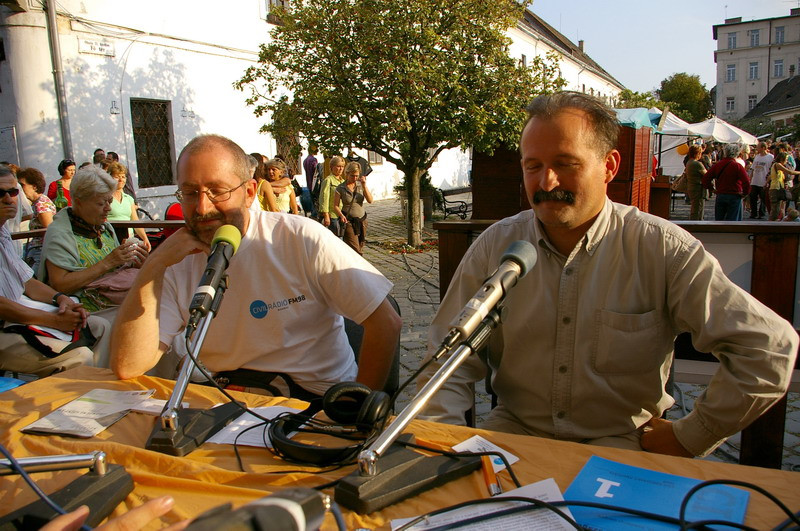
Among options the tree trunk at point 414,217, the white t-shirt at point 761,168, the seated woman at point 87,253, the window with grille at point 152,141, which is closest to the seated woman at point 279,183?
the tree trunk at point 414,217

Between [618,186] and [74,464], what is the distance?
189 inches

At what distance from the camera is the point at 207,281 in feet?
5.18

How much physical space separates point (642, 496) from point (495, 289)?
0.61 metres

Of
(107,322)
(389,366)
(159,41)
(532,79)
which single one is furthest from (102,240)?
(159,41)

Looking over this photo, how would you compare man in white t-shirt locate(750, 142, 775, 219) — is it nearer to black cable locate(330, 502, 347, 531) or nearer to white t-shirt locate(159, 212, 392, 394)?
white t-shirt locate(159, 212, 392, 394)

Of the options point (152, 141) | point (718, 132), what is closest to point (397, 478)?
point (152, 141)

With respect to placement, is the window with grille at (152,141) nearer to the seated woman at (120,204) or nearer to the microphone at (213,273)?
the seated woman at (120,204)

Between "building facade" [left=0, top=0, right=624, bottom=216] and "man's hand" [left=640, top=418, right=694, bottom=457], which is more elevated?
"building facade" [left=0, top=0, right=624, bottom=216]

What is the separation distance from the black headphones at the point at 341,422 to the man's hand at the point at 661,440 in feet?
3.25

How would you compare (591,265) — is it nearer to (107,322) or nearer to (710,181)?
(107,322)

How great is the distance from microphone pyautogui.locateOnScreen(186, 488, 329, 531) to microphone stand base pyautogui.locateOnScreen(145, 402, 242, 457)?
1.18 metres

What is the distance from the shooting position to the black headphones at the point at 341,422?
161 centimetres

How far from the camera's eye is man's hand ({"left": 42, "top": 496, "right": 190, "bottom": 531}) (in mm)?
1274

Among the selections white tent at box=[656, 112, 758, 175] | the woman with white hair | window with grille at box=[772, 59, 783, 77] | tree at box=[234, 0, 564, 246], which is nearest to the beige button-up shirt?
tree at box=[234, 0, 564, 246]
